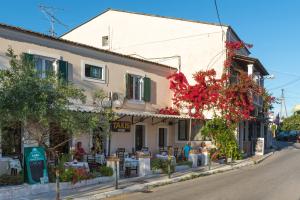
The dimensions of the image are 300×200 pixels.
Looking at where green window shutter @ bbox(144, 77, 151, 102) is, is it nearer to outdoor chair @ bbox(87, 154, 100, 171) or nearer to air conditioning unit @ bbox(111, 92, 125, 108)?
air conditioning unit @ bbox(111, 92, 125, 108)

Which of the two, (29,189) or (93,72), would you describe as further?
(93,72)

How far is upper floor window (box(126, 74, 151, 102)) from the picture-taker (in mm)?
23391

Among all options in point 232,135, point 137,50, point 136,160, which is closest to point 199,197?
point 136,160

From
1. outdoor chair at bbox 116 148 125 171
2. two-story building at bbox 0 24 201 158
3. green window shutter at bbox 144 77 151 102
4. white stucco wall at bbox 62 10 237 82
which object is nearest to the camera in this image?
two-story building at bbox 0 24 201 158

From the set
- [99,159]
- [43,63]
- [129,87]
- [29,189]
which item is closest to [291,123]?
[129,87]

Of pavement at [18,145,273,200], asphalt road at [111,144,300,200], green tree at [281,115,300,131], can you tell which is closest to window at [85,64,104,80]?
pavement at [18,145,273,200]

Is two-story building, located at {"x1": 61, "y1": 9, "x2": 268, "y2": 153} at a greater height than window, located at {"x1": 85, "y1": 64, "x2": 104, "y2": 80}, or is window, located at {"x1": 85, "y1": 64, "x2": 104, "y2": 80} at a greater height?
two-story building, located at {"x1": 61, "y1": 9, "x2": 268, "y2": 153}

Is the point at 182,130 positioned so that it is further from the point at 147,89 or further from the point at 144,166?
the point at 144,166

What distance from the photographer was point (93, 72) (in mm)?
20750

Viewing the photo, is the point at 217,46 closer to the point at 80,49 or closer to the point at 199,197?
the point at 80,49

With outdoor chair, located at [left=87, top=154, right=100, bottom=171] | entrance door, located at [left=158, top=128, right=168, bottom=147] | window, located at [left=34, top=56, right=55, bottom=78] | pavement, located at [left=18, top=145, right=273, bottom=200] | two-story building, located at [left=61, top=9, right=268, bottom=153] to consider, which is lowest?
pavement, located at [left=18, top=145, right=273, bottom=200]

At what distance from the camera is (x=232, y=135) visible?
25.9 metres

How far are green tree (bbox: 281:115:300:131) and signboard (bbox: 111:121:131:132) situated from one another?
54433 mm

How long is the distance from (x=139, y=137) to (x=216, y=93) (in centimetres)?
571
